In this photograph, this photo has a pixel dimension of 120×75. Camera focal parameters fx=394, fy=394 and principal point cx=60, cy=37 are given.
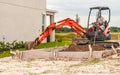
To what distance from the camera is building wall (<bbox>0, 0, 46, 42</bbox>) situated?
28.0 meters

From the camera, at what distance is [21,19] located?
3069 centimetres

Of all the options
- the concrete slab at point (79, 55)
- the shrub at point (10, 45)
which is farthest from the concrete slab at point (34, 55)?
the shrub at point (10, 45)

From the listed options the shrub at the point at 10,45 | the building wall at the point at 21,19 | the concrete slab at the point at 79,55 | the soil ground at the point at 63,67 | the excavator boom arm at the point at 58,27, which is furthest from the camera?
the building wall at the point at 21,19

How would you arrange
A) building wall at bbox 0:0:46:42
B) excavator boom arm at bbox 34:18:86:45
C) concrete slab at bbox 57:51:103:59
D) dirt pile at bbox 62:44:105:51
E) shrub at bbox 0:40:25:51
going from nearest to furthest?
1. concrete slab at bbox 57:51:103:59
2. dirt pile at bbox 62:44:105:51
3. excavator boom arm at bbox 34:18:86:45
4. shrub at bbox 0:40:25:51
5. building wall at bbox 0:0:46:42

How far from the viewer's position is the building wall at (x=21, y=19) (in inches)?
1103

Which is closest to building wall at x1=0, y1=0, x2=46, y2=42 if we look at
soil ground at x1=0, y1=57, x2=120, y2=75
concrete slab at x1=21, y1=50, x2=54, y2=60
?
concrete slab at x1=21, y1=50, x2=54, y2=60

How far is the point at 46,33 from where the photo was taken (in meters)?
22.0

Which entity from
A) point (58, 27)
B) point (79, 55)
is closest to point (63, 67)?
point (79, 55)

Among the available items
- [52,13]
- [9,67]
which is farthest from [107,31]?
[52,13]

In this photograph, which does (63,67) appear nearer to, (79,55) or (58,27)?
(79,55)

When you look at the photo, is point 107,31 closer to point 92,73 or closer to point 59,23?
point 59,23

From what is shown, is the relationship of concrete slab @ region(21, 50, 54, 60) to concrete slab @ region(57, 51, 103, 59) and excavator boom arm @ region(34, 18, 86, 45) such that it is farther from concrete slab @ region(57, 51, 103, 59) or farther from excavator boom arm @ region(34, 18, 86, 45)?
excavator boom arm @ region(34, 18, 86, 45)

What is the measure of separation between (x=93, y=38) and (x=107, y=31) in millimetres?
1129

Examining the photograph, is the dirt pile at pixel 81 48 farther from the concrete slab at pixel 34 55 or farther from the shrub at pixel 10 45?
the shrub at pixel 10 45
